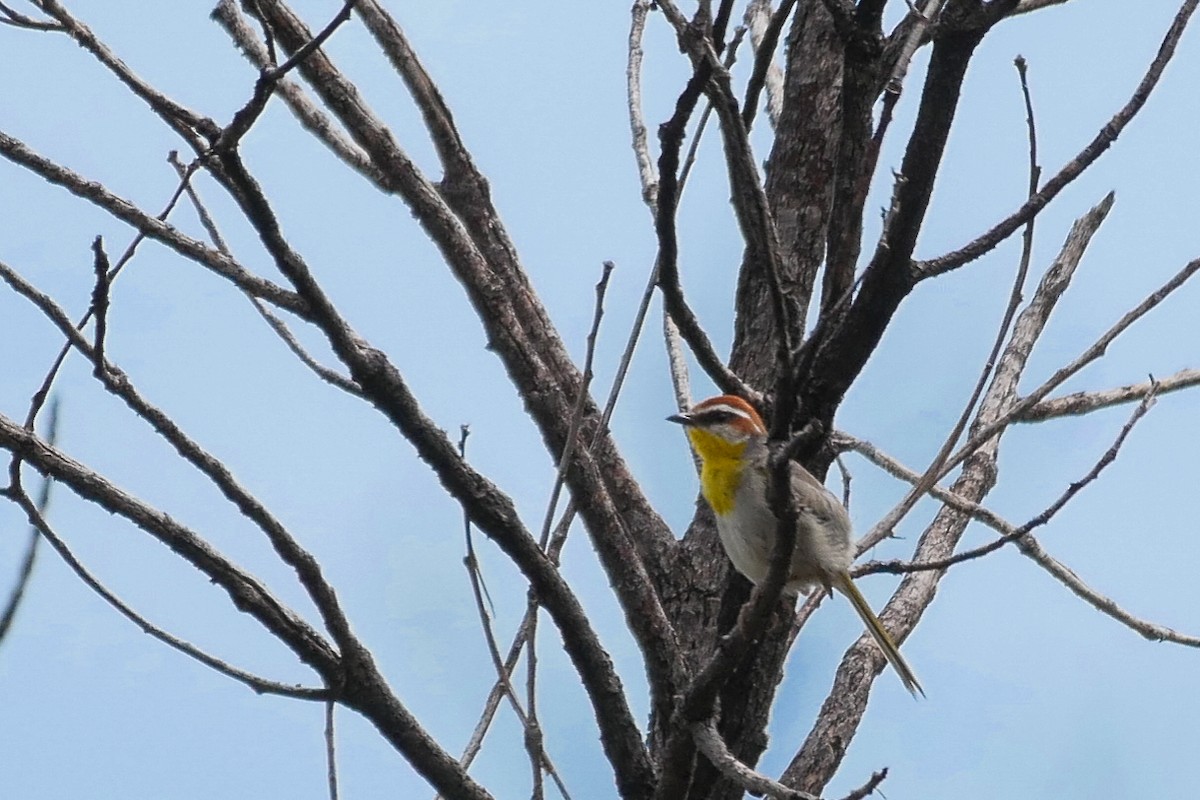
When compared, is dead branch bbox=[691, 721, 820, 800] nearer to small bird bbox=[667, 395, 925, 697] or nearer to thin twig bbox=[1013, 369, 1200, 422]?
small bird bbox=[667, 395, 925, 697]

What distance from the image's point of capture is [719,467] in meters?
5.47

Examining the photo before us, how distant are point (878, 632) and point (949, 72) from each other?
267 cm

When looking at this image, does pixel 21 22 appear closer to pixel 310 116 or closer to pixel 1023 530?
pixel 310 116

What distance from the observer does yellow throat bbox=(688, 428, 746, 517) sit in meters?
5.20

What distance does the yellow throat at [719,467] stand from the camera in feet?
17.1

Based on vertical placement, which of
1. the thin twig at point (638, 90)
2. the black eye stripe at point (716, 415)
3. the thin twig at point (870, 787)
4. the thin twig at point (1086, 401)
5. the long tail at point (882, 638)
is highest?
the thin twig at point (638, 90)

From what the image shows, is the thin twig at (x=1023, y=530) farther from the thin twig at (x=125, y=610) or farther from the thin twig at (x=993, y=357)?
the thin twig at (x=125, y=610)

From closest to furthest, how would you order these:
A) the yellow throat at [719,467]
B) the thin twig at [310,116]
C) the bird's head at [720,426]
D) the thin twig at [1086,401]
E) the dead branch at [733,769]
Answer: the dead branch at [733,769] → the thin twig at [310,116] → the yellow throat at [719,467] → the bird's head at [720,426] → the thin twig at [1086,401]

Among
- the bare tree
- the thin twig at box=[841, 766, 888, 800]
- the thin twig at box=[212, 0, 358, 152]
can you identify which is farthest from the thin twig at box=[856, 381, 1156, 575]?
the thin twig at box=[212, 0, 358, 152]

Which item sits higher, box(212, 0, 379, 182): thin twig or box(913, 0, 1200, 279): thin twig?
box(212, 0, 379, 182): thin twig

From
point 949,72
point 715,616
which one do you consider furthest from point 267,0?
point 715,616

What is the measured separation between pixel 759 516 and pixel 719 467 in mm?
609

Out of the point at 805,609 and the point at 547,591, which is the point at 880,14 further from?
Answer: the point at 805,609

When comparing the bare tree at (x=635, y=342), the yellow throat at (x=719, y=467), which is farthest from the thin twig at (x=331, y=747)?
the yellow throat at (x=719, y=467)
